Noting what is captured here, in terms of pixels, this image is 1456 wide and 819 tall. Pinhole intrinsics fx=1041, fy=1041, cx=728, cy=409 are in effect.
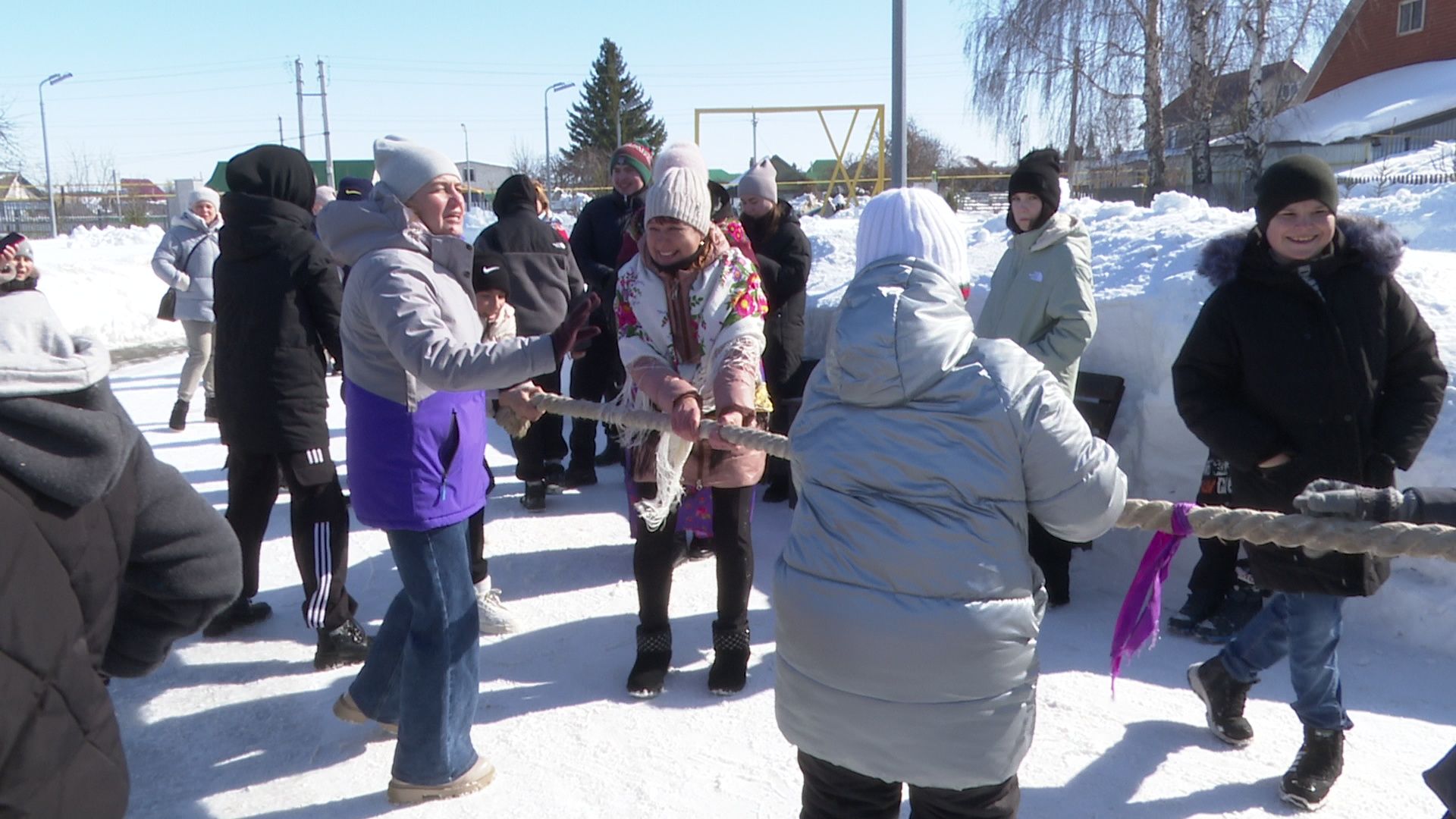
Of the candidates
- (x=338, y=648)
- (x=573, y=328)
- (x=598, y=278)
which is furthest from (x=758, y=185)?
(x=573, y=328)

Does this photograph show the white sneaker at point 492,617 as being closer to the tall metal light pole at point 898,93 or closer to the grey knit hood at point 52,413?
the grey knit hood at point 52,413

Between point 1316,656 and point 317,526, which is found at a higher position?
point 317,526

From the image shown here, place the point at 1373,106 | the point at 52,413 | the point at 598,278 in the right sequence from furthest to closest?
the point at 1373,106 → the point at 598,278 → the point at 52,413

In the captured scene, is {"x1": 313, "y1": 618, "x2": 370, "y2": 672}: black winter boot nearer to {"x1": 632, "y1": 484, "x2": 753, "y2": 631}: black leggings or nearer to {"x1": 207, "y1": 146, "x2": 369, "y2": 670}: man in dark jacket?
{"x1": 207, "y1": 146, "x2": 369, "y2": 670}: man in dark jacket

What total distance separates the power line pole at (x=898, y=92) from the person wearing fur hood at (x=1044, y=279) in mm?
4105

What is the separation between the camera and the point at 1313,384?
8.93ft

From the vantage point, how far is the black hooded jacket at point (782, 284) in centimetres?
568

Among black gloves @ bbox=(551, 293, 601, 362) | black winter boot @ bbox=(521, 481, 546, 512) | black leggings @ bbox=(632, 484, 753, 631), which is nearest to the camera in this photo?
black gloves @ bbox=(551, 293, 601, 362)

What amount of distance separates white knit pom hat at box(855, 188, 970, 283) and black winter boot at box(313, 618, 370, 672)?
105 inches

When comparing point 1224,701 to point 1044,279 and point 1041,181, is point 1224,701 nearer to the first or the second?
point 1044,279

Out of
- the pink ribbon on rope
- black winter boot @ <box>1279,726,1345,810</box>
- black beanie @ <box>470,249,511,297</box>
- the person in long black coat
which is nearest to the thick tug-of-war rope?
the pink ribbon on rope

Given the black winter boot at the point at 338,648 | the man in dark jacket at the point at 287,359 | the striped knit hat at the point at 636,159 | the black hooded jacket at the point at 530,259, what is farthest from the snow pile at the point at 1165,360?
the man in dark jacket at the point at 287,359

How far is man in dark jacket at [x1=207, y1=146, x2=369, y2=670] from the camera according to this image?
12.4ft

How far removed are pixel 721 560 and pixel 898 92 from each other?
5.84 meters
